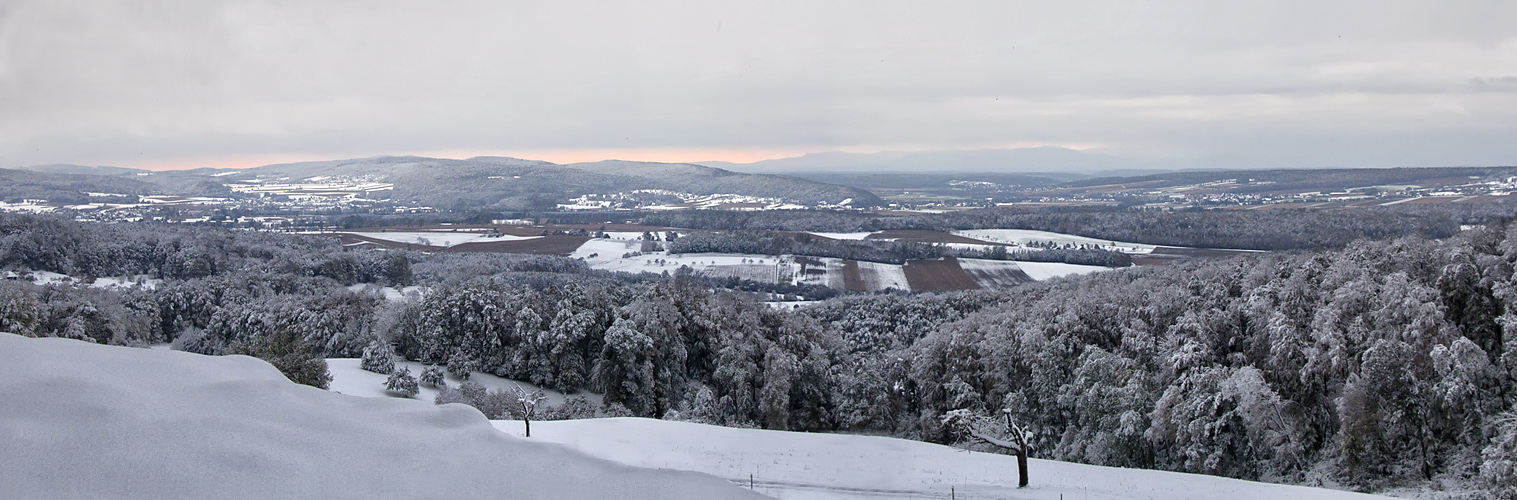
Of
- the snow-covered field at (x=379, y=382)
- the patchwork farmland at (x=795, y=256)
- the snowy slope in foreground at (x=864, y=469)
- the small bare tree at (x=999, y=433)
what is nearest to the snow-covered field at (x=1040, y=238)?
the patchwork farmland at (x=795, y=256)

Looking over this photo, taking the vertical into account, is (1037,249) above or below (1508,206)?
below

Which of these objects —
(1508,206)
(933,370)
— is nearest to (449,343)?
(933,370)

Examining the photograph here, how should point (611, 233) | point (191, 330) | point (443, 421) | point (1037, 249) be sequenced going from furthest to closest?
point (611, 233) → point (1037, 249) → point (191, 330) → point (443, 421)

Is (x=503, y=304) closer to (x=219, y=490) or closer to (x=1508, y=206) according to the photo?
(x=219, y=490)

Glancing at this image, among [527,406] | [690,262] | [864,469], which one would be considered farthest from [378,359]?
[690,262]

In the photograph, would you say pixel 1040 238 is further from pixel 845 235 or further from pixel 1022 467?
pixel 1022 467
